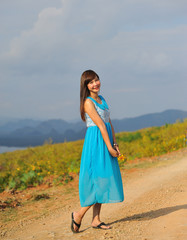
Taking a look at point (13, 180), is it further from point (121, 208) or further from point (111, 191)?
point (111, 191)

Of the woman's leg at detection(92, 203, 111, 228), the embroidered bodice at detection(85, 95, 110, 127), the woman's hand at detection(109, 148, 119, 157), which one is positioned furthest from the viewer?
the woman's leg at detection(92, 203, 111, 228)

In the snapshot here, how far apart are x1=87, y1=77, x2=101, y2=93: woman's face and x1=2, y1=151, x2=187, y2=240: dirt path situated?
2.02 m

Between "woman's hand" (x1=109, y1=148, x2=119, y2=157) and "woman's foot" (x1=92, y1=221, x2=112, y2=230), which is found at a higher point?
"woman's hand" (x1=109, y1=148, x2=119, y2=157)

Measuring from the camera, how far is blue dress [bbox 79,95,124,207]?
13.9ft

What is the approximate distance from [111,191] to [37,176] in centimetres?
529

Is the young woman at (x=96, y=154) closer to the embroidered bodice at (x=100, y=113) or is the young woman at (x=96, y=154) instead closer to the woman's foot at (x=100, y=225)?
the embroidered bodice at (x=100, y=113)

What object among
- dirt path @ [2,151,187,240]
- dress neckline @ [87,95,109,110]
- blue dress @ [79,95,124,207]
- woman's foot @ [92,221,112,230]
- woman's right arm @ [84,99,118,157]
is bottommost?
dirt path @ [2,151,187,240]

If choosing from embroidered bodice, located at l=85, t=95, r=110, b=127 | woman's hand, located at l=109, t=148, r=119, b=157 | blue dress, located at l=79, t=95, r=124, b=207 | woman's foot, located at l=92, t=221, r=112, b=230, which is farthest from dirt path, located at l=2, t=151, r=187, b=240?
embroidered bodice, located at l=85, t=95, r=110, b=127

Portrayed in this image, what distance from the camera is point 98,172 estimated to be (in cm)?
423

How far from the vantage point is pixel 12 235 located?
5.37 m

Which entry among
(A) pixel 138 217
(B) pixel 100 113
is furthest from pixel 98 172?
(A) pixel 138 217

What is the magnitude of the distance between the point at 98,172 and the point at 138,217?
5.15 feet

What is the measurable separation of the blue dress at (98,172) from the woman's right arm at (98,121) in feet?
0.28

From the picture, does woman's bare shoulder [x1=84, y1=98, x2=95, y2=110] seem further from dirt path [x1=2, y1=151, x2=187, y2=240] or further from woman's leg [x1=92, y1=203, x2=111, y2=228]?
dirt path [x1=2, y1=151, x2=187, y2=240]
